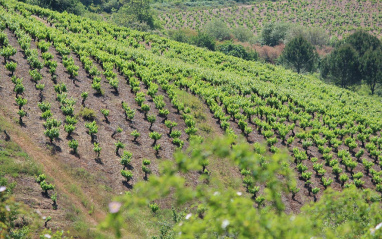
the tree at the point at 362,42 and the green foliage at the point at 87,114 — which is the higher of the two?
the green foliage at the point at 87,114

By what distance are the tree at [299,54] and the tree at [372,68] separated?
821 centimetres

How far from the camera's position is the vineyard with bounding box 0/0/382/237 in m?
17.8

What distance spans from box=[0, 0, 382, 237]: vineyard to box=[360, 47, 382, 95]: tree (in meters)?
28.2

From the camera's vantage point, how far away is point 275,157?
5.21 metres

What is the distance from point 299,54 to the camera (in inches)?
2445

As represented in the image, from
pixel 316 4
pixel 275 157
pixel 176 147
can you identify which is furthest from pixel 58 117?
pixel 316 4

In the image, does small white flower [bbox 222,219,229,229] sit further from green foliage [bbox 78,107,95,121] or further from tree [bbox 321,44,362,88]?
tree [bbox 321,44,362,88]

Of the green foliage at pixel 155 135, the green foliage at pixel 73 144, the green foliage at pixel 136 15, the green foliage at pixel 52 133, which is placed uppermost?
the green foliage at pixel 136 15

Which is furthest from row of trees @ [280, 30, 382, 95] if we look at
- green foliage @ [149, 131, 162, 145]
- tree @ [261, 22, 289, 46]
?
green foliage @ [149, 131, 162, 145]

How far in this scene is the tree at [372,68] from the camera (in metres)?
57.8

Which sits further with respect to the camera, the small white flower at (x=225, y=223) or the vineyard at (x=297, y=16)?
the vineyard at (x=297, y=16)

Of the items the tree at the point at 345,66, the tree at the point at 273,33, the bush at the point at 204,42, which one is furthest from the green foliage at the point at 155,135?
the tree at the point at 273,33

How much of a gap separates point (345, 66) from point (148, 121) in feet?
156

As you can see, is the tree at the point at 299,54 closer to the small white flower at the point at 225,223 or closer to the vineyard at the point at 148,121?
the vineyard at the point at 148,121
